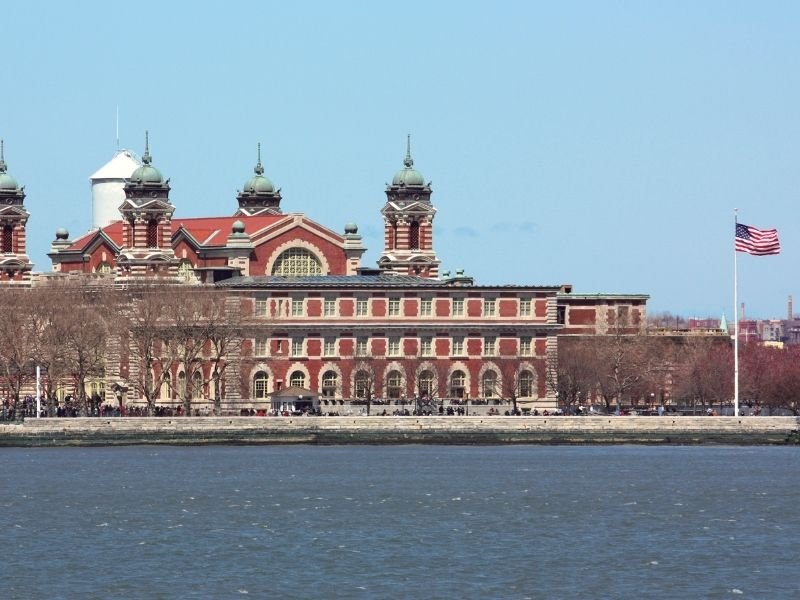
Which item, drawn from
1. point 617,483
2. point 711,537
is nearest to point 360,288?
point 617,483

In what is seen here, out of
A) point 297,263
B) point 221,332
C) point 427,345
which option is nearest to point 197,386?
point 221,332

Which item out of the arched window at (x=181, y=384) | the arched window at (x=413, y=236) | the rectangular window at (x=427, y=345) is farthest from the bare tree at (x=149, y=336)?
the arched window at (x=413, y=236)

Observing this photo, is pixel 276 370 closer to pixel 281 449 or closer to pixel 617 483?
pixel 281 449

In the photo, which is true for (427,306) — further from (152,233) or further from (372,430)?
(372,430)

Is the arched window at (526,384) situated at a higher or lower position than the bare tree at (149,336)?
lower

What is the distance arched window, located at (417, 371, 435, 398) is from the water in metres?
38.2

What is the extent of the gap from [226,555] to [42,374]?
8094cm

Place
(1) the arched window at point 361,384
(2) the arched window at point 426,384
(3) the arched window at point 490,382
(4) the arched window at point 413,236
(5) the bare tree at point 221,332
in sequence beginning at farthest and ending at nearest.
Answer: (4) the arched window at point 413,236 < (3) the arched window at point 490,382 < (2) the arched window at point 426,384 < (1) the arched window at point 361,384 < (5) the bare tree at point 221,332

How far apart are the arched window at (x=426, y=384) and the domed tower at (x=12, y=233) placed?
36.3m

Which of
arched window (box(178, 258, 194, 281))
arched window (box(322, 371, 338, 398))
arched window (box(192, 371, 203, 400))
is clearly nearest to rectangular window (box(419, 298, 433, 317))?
arched window (box(322, 371, 338, 398))

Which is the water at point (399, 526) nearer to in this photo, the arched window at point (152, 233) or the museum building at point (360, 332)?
the museum building at point (360, 332)

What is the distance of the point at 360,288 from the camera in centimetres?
16775

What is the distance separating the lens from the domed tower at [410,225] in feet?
613

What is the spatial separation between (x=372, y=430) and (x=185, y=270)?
46917mm
